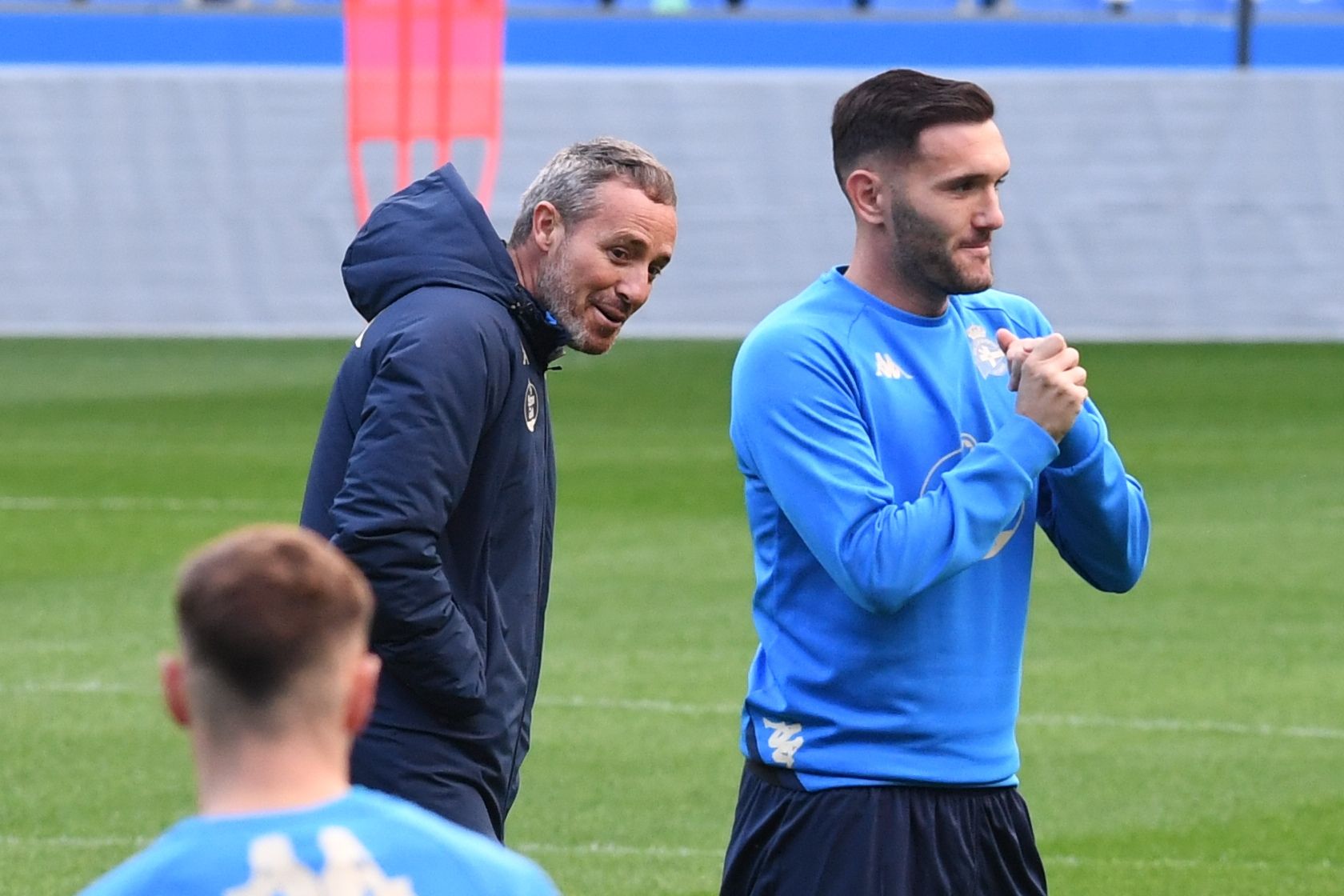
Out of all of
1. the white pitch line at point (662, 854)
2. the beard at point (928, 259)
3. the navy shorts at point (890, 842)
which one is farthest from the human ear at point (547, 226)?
the white pitch line at point (662, 854)

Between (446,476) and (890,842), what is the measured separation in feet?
3.35

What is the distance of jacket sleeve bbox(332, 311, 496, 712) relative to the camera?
162 inches

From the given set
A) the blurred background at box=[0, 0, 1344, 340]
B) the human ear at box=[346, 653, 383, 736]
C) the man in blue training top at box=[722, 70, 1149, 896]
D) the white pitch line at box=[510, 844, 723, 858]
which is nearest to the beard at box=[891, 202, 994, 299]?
the man in blue training top at box=[722, 70, 1149, 896]

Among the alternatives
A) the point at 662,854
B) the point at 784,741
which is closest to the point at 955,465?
the point at 784,741

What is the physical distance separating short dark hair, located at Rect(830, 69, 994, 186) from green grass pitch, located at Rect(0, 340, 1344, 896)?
141 inches

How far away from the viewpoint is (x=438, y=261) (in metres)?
4.40

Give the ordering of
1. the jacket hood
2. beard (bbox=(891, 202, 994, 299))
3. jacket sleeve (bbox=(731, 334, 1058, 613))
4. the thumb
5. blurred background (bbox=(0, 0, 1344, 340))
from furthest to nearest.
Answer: blurred background (bbox=(0, 0, 1344, 340))
the jacket hood
beard (bbox=(891, 202, 994, 299))
the thumb
jacket sleeve (bbox=(731, 334, 1058, 613))

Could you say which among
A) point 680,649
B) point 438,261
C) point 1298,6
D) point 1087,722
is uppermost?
point 438,261

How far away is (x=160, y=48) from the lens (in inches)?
1087

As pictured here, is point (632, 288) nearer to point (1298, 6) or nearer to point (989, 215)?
point (989, 215)

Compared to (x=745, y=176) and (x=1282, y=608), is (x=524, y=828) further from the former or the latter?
(x=745, y=176)

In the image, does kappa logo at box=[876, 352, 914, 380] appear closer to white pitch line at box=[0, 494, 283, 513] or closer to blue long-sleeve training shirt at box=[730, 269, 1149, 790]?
blue long-sleeve training shirt at box=[730, 269, 1149, 790]

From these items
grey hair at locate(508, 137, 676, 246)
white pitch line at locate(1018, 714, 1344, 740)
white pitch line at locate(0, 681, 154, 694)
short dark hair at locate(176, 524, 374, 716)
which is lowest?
white pitch line at locate(0, 681, 154, 694)


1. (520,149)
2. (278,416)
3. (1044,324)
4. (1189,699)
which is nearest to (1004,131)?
(520,149)
